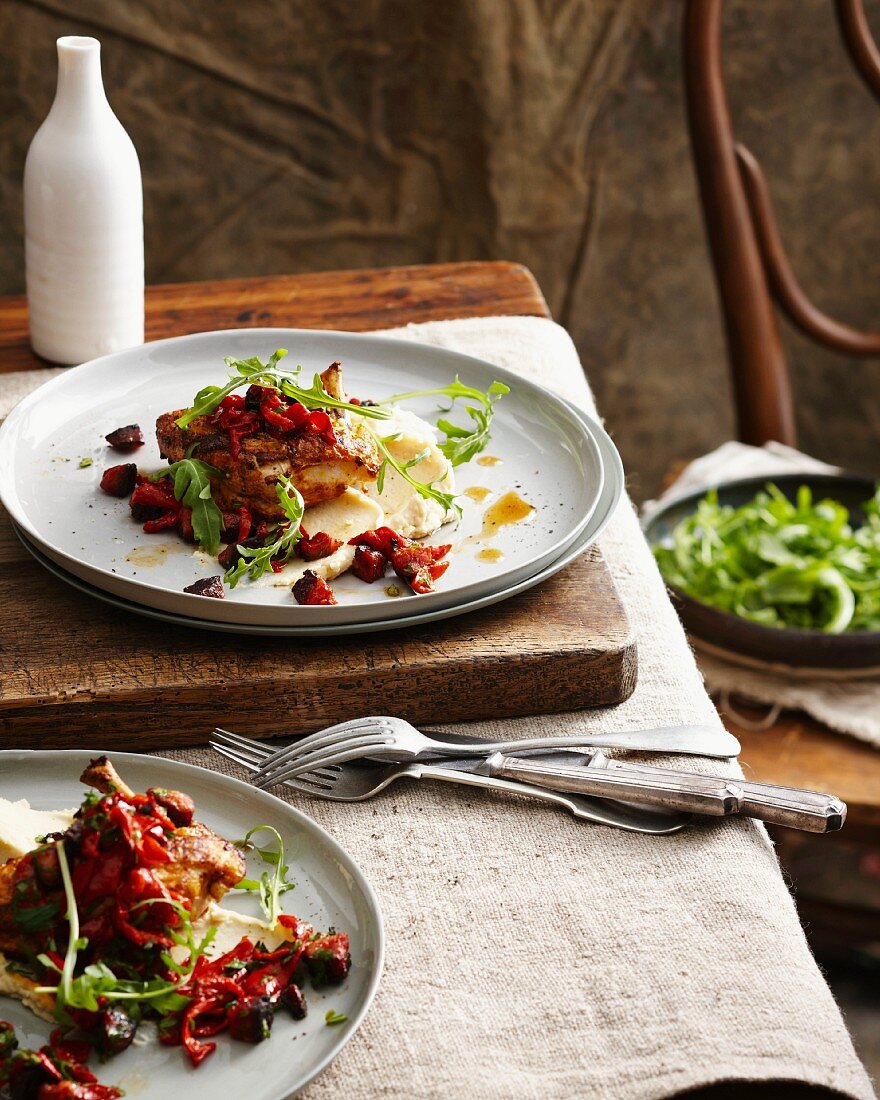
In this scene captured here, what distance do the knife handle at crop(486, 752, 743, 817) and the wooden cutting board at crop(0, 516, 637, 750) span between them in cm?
14

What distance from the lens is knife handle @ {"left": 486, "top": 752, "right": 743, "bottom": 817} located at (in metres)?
1.30

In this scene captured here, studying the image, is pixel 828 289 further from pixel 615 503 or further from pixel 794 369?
pixel 615 503

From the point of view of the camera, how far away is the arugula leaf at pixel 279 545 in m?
1.50

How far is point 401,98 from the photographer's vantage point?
3.91 meters

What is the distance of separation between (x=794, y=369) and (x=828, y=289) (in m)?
0.29

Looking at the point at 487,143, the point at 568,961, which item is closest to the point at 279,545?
the point at 568,961

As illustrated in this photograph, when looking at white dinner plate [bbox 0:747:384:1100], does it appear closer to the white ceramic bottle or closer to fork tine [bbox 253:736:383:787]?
fork tine [bbox 253:736:383:787]

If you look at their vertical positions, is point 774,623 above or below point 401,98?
below

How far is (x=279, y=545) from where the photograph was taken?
1.50m

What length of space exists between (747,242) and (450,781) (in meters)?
2.20

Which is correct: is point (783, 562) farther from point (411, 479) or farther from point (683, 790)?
point (683, 790)

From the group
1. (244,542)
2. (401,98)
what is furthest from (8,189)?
(244,542)

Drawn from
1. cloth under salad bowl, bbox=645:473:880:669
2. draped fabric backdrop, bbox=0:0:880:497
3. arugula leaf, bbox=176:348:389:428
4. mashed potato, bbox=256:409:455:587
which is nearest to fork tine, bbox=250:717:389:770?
mashed potato, bbox=256:409:455:587

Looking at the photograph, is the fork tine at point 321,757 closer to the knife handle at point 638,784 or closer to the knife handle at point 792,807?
the knife handle at point 638,784
